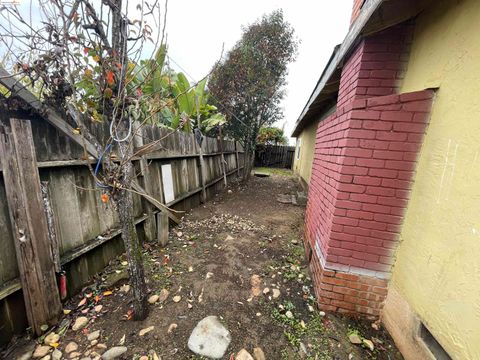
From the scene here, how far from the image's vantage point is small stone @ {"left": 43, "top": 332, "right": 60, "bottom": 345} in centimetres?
179

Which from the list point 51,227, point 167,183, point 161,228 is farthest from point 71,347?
point 167,183

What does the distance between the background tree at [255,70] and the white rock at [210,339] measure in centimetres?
729

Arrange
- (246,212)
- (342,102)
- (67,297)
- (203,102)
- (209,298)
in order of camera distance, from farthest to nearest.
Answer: (203,102) < (246,212) < (342,102) < (209,298) < (67,297)

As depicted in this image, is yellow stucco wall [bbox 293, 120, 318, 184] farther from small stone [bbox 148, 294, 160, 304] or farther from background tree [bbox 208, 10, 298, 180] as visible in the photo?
small stone [bbox 148, 294, 160, 304]

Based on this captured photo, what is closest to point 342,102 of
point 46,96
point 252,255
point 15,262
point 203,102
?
point 252,255

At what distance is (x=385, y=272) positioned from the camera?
2.05 metres

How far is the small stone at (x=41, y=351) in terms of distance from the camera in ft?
5.52

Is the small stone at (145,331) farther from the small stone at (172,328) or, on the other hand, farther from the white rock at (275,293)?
the white rock at (275,293)

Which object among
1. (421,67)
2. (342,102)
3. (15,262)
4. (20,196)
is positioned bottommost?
(15,262)

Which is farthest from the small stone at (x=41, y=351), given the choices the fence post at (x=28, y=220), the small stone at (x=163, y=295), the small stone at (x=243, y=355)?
the small stone at (x=243, y=355)

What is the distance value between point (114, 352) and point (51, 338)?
63 centimetres

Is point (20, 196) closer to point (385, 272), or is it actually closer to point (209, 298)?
point (209, 298)

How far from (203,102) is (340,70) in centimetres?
507

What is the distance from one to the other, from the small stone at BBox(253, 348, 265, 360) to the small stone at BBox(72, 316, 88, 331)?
163cm
